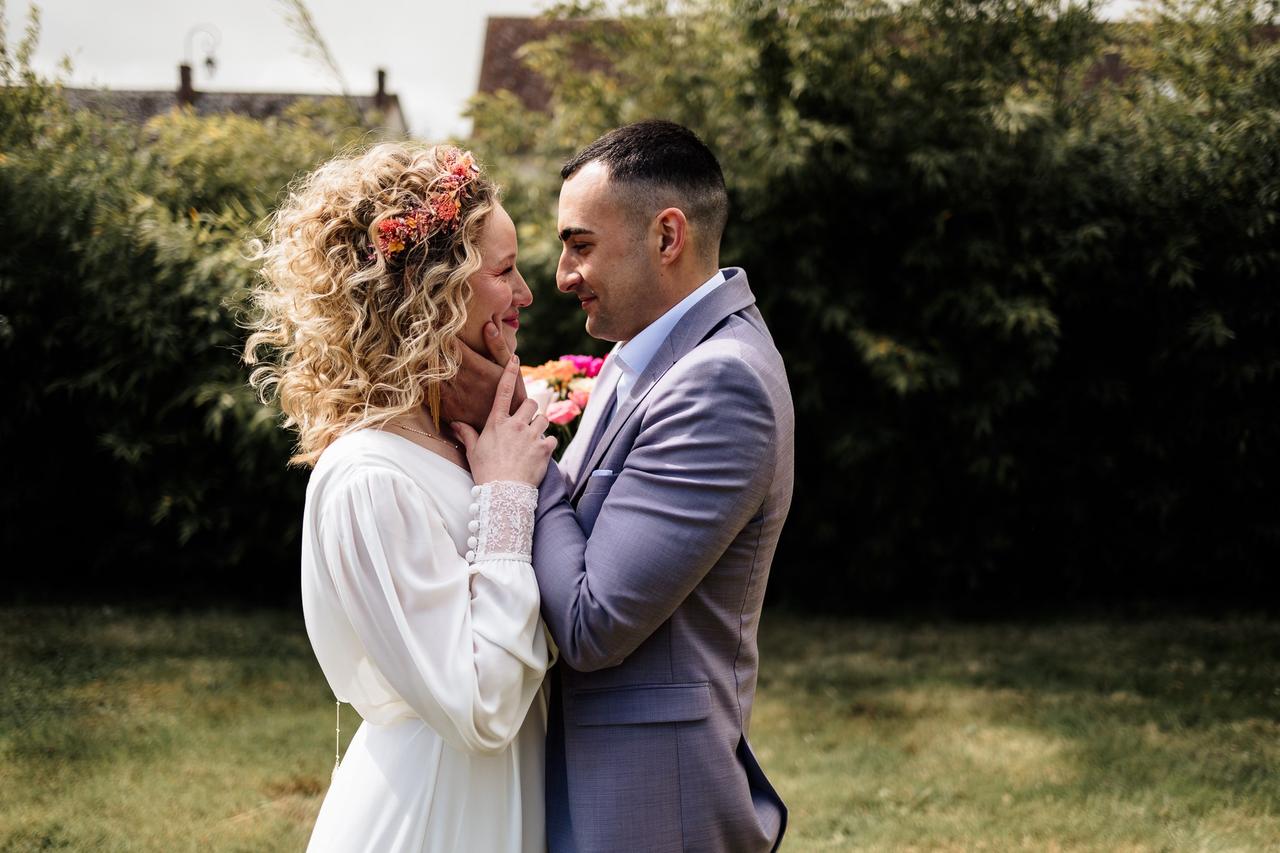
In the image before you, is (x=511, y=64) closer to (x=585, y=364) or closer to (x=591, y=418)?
(x=585, y=364)

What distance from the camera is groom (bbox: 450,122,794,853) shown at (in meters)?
1.87

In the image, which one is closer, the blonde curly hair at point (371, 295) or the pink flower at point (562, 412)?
the blonde curly hair at point (371, 295)

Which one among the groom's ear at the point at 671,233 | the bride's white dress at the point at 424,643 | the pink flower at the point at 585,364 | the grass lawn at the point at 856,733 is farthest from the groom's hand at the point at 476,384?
the grass lawn at the point at 856,733

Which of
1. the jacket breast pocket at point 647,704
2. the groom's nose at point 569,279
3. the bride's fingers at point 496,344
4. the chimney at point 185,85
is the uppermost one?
the chimney at point 185,85

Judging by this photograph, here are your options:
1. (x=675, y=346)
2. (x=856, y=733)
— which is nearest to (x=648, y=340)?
(x=675, y=346)

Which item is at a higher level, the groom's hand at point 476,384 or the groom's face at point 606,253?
the groom's face at point 606,253

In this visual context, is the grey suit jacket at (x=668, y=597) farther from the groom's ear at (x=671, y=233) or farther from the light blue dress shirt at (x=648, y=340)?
the groom's ear at (x=671, y=233)

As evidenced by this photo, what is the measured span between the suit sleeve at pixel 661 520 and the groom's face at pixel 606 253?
0.38 metres

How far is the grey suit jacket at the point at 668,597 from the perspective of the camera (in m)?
1.87

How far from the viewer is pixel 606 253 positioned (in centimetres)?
231

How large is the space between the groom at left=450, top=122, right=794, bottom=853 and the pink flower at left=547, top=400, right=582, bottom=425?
798 mm

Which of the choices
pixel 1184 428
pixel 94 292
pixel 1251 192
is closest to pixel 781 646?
pixel 1184 428

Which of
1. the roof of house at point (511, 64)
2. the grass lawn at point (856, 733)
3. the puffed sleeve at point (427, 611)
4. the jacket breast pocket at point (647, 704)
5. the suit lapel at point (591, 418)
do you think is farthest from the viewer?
the roof of house at point (511, 64)

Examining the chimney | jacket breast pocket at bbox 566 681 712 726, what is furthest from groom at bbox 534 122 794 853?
the chimney
